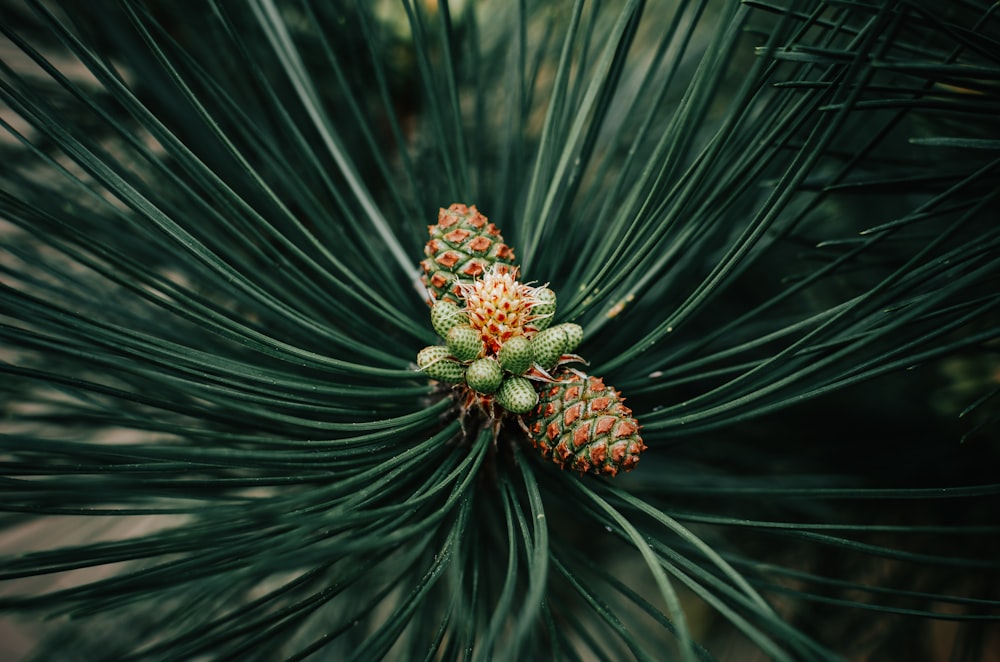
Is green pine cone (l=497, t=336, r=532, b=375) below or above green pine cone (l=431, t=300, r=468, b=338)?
below

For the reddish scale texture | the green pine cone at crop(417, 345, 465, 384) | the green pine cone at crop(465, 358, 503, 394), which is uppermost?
the reddish scale texture

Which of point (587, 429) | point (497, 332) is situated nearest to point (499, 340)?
point (497, 332)

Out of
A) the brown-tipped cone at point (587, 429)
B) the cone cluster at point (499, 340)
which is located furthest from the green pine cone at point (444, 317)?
the brown-tipped cone at point (587, 429)

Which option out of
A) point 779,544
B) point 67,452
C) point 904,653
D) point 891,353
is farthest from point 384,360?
point 904,653

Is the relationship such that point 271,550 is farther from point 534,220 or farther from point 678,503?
point 678,503

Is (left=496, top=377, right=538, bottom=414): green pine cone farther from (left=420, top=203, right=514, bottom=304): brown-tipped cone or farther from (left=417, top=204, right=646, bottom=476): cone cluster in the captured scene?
(left=420, top=203, right=514, bottom=304): brown-tipped cone

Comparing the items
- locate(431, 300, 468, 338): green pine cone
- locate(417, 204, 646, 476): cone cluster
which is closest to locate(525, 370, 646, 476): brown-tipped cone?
locate(417, 204, 646, 476): cone cluster
